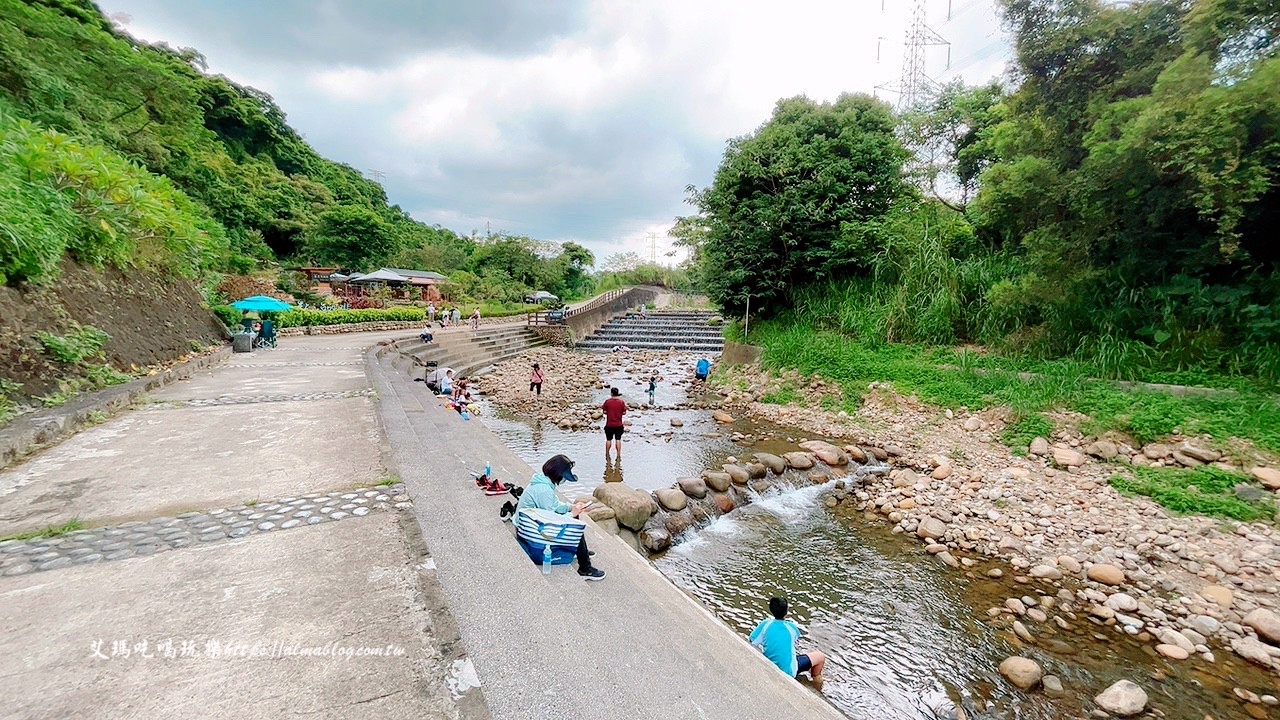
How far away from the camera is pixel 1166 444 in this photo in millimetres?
7023

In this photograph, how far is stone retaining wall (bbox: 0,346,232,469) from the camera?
5.09 meters

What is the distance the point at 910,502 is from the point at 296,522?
7.20 m

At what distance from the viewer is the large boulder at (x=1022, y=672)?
3.98 meters

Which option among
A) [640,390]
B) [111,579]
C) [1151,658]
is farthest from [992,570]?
[640,390]

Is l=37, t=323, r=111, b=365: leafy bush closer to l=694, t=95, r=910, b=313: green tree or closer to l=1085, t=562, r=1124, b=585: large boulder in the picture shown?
l=1085, t=562, r=1124, b=585: large boulder

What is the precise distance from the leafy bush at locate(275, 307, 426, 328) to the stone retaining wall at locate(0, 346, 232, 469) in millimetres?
12414

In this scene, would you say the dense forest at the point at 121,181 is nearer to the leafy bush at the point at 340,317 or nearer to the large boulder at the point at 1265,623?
the leafy bush at the point at 340,317

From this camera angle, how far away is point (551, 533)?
368cm

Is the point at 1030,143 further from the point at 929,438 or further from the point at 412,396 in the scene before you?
the point at 412,396

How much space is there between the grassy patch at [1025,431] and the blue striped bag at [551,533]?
791 cm

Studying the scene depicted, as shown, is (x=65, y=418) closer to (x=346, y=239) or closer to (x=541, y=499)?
(x=541, y=499)

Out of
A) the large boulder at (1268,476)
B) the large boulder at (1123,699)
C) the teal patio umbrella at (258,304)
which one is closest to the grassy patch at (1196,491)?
the large boulder at (1268,476)

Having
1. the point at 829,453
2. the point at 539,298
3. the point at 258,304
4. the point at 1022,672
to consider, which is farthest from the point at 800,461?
the point at 539,298

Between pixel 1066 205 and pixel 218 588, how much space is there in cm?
1205
